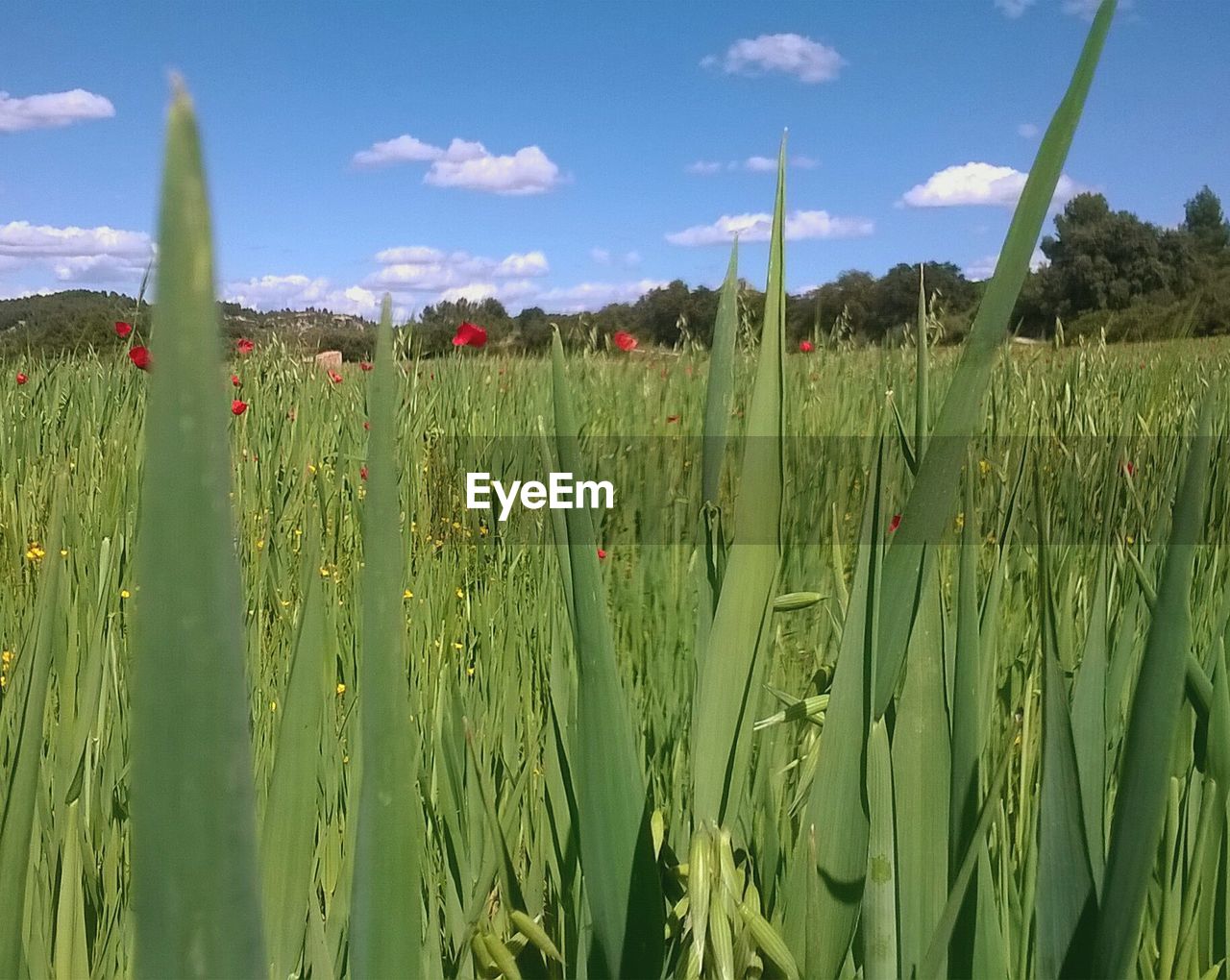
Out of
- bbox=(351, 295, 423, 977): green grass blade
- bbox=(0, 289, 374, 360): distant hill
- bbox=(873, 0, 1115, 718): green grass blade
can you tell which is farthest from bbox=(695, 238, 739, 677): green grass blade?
bbox=(0, 289, 374, 360): distant hill

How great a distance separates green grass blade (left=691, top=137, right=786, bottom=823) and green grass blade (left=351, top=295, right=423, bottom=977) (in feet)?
0.53

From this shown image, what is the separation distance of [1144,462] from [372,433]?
8.48 ft

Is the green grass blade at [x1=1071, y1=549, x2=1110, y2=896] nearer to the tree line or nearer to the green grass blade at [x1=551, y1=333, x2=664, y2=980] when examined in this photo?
the green grass blade at [x1=551, y1=333, x2=664, y2=980]

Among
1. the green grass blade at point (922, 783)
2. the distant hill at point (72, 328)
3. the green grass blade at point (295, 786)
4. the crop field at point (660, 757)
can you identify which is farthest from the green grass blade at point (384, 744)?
the distant hill at point (72, 328)

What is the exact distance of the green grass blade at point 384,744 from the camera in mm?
204

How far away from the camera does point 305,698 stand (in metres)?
0.36

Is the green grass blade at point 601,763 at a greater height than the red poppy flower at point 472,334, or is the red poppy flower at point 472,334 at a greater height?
the red poppy flower at point 472,334

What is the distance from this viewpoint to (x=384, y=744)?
0.70 feet

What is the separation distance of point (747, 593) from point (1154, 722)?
14 centimetres

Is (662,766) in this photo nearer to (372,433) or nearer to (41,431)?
(372,433)

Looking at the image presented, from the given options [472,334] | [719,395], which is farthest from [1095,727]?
[472,334]

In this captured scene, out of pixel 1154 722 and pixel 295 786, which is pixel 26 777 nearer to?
pixel 295 786

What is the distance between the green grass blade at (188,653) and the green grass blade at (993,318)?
9.0 inches

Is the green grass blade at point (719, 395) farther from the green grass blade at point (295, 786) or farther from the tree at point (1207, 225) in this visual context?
the tree at point (1207, 225)
